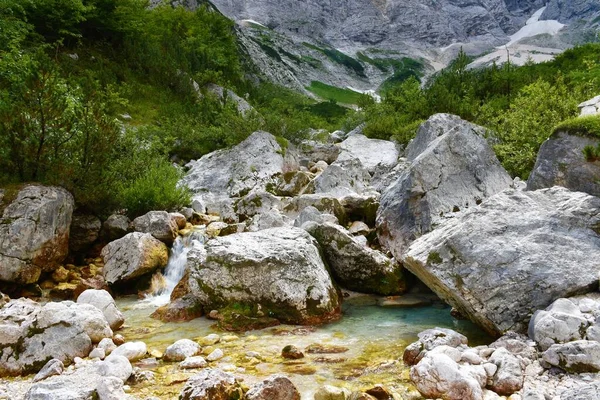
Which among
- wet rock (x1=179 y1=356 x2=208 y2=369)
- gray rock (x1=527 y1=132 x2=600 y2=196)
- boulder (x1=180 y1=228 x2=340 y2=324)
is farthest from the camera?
boulder (x1=180 y1=228 x2=340 y2=324)

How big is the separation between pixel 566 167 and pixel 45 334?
9499 mm

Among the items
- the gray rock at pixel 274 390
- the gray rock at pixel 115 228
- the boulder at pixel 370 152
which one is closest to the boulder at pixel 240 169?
the boulder at pixel 370 152

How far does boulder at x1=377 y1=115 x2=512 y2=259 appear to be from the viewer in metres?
10.6

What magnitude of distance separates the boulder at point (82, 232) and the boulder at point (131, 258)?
1.33m

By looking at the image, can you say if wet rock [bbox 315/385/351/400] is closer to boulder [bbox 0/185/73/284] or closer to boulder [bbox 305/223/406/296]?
boulder [bbox 305/223/406/296]

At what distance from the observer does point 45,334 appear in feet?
22.9

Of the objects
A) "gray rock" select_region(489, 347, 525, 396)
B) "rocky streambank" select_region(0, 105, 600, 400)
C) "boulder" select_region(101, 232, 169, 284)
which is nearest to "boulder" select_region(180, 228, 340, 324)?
"rocky streambank" select_region(0, 105, 600, 400)

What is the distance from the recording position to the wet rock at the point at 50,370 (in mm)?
6207

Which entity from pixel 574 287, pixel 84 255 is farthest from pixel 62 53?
pixel 574 287

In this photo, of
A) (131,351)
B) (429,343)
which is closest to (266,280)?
(131,351)

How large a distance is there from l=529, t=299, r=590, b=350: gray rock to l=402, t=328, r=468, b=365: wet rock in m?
1.02

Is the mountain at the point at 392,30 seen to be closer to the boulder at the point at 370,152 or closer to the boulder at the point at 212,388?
the boulder at the point at 370,152

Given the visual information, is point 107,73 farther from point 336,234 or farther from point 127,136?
point 336,234

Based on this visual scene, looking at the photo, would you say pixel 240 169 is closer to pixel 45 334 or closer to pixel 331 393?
pixel 45 334
